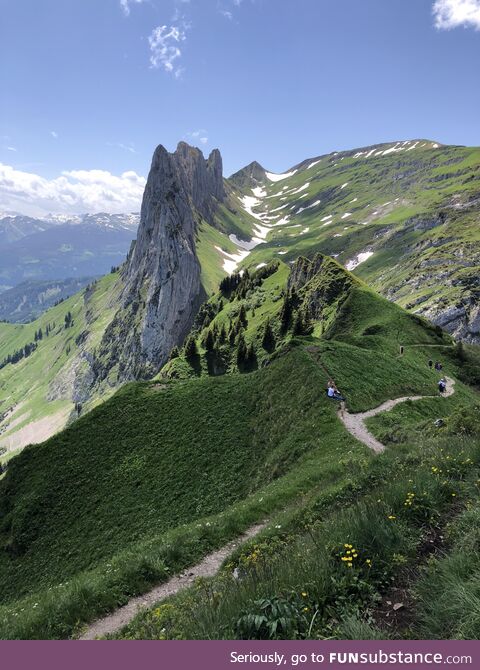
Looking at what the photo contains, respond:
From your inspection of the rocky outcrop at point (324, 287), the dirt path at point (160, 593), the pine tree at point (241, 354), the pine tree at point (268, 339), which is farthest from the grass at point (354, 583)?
the rocky outcrop at point (324, 287)

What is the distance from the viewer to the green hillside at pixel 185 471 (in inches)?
643

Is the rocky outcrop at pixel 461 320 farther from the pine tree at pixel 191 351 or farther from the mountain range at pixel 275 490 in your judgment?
the pine tree at pixel 191 351

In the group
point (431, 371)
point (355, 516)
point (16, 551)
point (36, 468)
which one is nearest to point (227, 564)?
point (355, 516)

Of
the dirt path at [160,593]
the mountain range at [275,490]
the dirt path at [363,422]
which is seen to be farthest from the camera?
the dirt path at [363,422]

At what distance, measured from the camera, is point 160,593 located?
14.2m

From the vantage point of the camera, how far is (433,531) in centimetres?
886

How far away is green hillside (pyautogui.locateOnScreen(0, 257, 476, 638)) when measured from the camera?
16328mm

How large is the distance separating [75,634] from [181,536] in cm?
651

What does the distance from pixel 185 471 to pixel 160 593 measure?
21.8 metres

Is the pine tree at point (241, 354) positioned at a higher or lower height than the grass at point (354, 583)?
lower

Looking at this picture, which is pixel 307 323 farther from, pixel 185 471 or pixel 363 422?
pixel 185 471

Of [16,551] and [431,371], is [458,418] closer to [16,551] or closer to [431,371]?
[431,371]

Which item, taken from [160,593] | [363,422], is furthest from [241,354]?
[160,593]

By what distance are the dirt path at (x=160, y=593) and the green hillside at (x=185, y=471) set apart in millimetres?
407
